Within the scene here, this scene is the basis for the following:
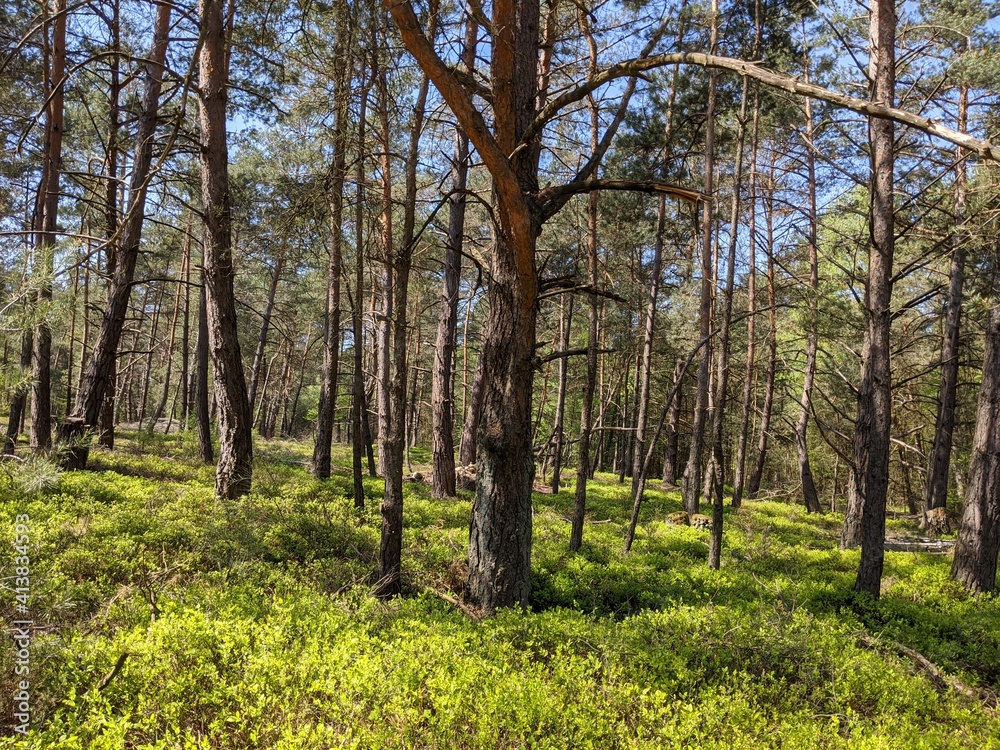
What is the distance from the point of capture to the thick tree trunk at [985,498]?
7.77 metres

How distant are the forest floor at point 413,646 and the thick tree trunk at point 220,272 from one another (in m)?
0.64

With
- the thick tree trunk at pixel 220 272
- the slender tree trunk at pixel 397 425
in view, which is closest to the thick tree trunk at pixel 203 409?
the thick tree trunk at pixel 220 272

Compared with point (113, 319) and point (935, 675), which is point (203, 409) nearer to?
point (113, 319)

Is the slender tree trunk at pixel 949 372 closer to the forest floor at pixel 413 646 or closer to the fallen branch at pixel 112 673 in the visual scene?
the forest floor at pixel 413 646

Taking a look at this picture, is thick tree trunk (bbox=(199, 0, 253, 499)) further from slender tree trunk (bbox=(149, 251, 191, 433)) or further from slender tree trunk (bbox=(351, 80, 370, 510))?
slender tree trunk (bbox=(149, 251, 191, 433))

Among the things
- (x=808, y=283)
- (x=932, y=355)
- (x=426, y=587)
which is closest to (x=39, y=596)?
(x=426, y=587)

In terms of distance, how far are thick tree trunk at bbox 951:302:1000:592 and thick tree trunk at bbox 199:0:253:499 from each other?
10626 millimetres

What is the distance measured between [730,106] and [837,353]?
37.3 feet

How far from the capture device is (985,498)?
25.5 ft

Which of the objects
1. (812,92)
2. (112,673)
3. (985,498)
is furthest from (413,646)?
(985,498)

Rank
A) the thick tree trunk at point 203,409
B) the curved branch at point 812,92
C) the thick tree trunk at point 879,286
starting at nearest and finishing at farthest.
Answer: the curved branch at point 812,92 → the thick tree trunk at point 879,286 → the thick tree trunk at point 203,409

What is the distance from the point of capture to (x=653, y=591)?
20.9ft

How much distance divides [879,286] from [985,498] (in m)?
3.80

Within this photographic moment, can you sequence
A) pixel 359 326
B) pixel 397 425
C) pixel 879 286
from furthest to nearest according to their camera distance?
1. pixel 879 286
2. pixel 359 326
3. pixel 397 425
